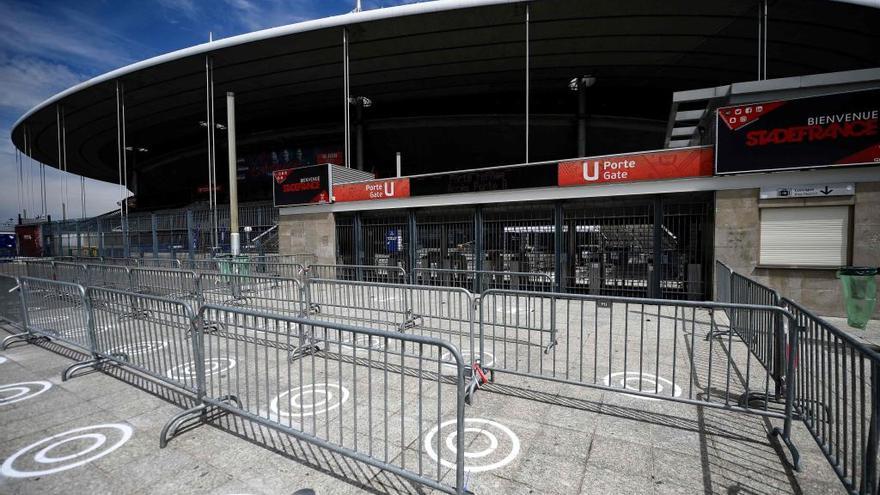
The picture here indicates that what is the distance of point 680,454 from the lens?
303cm

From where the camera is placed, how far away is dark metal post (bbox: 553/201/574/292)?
10602 millimetres

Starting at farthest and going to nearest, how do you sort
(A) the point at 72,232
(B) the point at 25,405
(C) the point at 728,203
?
1. (A) the point at 72,232
2. (C) the point at 728,203
3. (B) the point at 25,405

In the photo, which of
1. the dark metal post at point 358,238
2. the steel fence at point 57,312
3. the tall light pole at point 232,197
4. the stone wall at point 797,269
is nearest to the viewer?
the steel fence at point 57,312

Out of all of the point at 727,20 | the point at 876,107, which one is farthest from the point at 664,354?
the point at 727,20

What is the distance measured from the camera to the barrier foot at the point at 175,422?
3167 mm

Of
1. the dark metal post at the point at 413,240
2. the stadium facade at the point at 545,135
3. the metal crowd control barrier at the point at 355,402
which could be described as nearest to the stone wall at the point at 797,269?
the stadium facade at the point at 545,135

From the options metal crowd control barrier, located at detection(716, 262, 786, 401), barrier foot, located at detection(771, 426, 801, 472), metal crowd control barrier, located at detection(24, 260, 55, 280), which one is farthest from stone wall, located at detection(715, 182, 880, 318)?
metal crowd control barrier, located at detection(24, 260, 55, 280)

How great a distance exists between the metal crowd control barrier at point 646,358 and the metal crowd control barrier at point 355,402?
1.07 meters

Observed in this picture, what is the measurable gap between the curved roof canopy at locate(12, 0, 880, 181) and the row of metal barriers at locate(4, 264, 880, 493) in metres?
12.4

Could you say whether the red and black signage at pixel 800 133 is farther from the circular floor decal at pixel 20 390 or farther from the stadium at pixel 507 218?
the circular floor decal at pixel 20 390

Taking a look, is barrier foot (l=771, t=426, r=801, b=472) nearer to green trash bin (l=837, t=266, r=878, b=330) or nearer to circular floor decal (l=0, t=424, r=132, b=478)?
green trash bin (l=837, t=266, r=878, b=330)

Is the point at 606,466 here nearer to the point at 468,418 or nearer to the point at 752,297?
the point at 468,418

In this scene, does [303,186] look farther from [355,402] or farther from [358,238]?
[355,402]

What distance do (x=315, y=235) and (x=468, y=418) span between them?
40.9 feet
